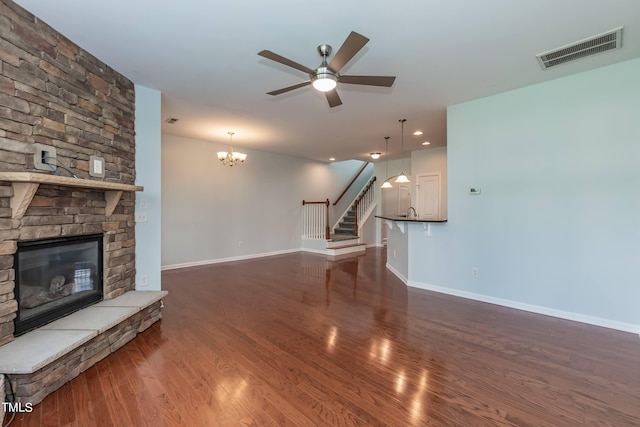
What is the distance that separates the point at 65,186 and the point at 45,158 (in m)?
0.26

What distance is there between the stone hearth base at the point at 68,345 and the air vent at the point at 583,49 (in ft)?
15.7

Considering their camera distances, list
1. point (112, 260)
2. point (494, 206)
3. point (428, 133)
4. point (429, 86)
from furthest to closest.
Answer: point (428, 133)
point (494, 206)
point (429, 86)
point (112, 260)

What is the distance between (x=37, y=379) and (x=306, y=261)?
532 centimetres

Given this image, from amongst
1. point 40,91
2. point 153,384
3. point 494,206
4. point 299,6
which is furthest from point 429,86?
point 153,384

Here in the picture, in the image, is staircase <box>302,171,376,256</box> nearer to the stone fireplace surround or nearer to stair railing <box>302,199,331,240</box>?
stair railing <box>302,199,331,240</box>

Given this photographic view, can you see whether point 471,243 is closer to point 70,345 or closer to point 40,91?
point 70,345

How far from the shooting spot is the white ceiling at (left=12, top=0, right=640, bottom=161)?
223cm

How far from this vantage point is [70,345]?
2078mm

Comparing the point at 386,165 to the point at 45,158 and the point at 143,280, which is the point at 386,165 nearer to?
the point at 143,280

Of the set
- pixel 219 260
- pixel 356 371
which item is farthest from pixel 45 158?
pixel 219 260

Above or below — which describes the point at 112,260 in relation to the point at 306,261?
above

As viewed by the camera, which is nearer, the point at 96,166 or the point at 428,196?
the point at 96,166

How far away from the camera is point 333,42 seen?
2.63 metres

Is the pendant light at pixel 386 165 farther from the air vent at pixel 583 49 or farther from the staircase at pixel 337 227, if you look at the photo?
the air vent at pixel 583 49
